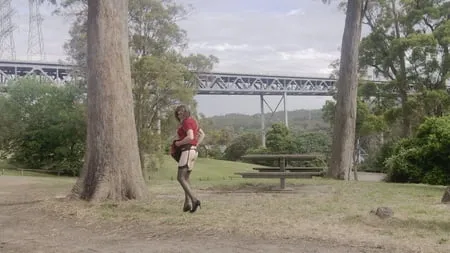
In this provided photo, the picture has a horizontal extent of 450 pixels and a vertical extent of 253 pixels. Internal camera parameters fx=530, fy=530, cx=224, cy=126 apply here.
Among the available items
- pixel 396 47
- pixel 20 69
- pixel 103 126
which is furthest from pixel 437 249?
pixel 20 69

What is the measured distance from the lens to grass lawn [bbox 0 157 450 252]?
6047 millimetres

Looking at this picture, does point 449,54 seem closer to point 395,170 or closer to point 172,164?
point 395,170

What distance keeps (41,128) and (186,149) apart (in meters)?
24.5

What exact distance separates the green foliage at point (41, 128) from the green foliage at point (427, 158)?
58.3 ft

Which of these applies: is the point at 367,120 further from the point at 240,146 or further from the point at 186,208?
the point at 186,208

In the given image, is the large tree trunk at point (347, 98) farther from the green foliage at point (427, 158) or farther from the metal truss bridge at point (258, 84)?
the metal truss bridge at point (258, 84)

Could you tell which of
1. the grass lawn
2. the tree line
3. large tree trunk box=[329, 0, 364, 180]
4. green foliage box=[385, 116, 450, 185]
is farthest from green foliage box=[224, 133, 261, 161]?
the grass lawn

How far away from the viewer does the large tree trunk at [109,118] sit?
902 cm

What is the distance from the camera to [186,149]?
7785 millimetres

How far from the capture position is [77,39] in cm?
2852

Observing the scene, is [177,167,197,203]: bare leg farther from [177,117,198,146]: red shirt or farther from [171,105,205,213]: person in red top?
[177,117,198,146]: red shirt

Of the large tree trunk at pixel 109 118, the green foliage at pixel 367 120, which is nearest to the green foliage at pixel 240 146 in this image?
the green foliage at pixel 367 120

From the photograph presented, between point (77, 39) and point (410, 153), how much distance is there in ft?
61.2

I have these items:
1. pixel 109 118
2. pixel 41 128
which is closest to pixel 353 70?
pixel 109 118
